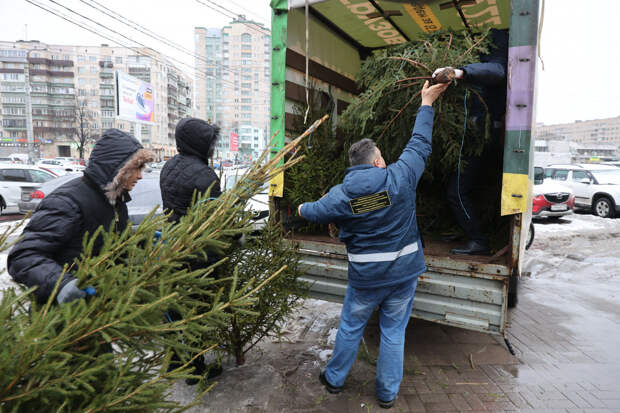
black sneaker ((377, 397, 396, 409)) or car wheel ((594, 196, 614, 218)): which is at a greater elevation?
car wheel ((594, 196, 614, 218))

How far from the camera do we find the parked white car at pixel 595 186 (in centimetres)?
1204

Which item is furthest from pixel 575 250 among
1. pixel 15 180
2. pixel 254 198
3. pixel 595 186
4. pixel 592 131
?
pixel 592 131

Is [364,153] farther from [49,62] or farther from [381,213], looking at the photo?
Result: [49,62]

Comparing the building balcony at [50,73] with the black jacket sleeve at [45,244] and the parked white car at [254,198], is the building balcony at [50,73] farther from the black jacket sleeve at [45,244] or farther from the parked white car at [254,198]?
the black jacket sleeve at [45,244]

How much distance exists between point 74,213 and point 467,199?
3.31m

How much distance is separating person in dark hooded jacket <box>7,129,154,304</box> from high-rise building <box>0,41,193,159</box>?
70.1 meters

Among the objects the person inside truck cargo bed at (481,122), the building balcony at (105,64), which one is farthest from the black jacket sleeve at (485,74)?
the building balcony at (105,64)

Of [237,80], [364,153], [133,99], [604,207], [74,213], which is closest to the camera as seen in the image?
[74,213]

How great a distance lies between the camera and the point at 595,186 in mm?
12531

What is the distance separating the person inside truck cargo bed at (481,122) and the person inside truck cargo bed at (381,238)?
492 millimetres

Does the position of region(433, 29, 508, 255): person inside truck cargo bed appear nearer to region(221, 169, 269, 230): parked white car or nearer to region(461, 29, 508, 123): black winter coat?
Answer: region(461, 29, 508, 123): black winter coat

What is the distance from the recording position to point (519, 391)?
294 cm

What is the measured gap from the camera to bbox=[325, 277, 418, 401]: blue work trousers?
8.77 feet

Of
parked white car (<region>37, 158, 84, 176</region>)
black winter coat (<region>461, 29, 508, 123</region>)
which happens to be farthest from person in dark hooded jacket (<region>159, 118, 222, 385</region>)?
parked white car (<region>37, 158, 84, 176</region>)
